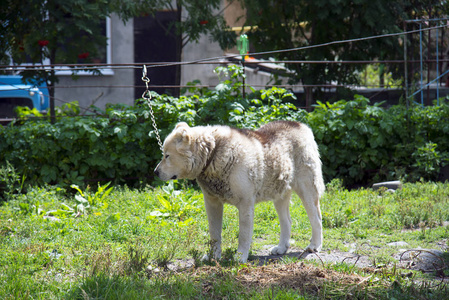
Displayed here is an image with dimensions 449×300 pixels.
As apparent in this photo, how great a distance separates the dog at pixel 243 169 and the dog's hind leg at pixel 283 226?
0.5 inches

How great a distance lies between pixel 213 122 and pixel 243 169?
404 cm

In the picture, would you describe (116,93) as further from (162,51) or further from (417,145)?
(417,145)

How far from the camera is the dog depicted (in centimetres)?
525

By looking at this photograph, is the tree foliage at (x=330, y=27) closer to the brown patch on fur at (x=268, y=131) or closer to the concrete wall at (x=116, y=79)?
the concrete wall at (x=116, y=79)

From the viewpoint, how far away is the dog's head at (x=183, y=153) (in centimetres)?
518

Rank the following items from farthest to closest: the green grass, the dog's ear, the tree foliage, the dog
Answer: the tree foliage, the dog, the dog's ear, the green grass

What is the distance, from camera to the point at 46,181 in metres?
8.62

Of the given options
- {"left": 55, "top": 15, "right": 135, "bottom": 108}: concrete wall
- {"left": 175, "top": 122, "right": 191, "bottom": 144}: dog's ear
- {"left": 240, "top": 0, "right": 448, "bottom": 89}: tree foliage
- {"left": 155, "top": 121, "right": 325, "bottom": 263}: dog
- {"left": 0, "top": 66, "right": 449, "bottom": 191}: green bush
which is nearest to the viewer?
{"left": 175, "top": 122, "right": 191, "bottom": 144}: dog's ear

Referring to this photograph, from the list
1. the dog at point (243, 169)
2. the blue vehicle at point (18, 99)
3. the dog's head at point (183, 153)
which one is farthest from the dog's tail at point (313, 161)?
the blue vehicle at point (18, 99)

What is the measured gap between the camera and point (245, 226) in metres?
5.36

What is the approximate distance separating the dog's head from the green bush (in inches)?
136

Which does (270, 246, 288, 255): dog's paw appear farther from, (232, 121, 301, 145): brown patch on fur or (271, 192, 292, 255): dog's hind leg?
(232, 121, 301, 145): brown patch on fur

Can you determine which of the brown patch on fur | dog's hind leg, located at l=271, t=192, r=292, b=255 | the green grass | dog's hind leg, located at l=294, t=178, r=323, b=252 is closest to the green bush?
the green grass

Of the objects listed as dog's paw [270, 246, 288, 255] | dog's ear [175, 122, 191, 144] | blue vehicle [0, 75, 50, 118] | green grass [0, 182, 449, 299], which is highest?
blue vehicle [0, 75, 50, 118]
